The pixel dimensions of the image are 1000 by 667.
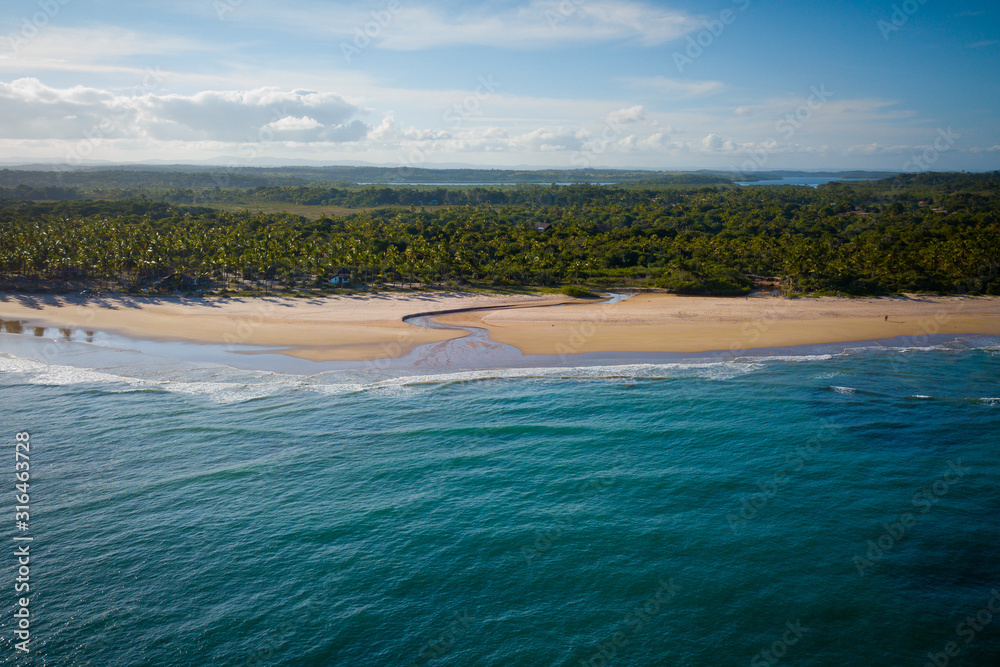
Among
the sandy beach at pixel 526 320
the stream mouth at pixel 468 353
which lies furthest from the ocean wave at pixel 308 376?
the sandy beach at pixel 526 320

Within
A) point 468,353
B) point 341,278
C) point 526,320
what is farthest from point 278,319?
point 526,320

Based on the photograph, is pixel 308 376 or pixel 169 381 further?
pixel 308 376

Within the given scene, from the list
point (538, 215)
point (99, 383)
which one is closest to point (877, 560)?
point (99, 383)

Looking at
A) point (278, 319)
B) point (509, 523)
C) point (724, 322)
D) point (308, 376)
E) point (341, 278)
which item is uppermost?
point (341, 278)

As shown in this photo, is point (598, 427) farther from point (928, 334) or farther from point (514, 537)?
point (928, 334)

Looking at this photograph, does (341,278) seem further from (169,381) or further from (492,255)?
(169,381)

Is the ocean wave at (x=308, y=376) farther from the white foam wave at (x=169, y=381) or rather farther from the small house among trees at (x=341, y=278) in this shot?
the small house among trees at (x=341, y=278)
